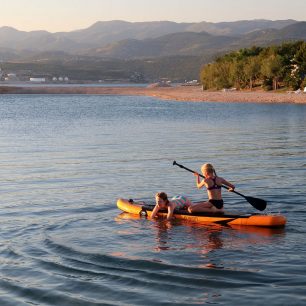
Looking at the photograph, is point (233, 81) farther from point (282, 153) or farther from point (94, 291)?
point (94, 291)

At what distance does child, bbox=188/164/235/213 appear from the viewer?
17.2 m

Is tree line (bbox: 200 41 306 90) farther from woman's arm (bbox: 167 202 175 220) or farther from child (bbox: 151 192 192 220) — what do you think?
woman's arm (bbox: 167 202 175 220)

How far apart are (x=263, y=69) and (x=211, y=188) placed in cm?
8760

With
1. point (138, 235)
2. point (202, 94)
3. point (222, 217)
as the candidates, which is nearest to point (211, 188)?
point (222, 217)

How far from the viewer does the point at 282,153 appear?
32.0 m

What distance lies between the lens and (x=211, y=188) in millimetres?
17328

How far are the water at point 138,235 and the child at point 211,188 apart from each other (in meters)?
0.57

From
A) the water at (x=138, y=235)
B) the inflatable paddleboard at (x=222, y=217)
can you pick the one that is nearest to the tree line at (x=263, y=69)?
the water at (x=138, y=235)

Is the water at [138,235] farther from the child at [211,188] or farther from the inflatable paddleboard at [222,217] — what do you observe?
the child at [211,188]

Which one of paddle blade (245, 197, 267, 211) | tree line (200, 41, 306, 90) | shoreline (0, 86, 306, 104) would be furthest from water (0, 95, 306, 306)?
tree line (200, 41, 306, 90)

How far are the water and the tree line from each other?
66.9 meters

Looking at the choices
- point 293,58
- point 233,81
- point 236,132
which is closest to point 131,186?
point 236,132

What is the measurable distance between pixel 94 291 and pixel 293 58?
307 feet

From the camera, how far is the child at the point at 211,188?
17188mm
